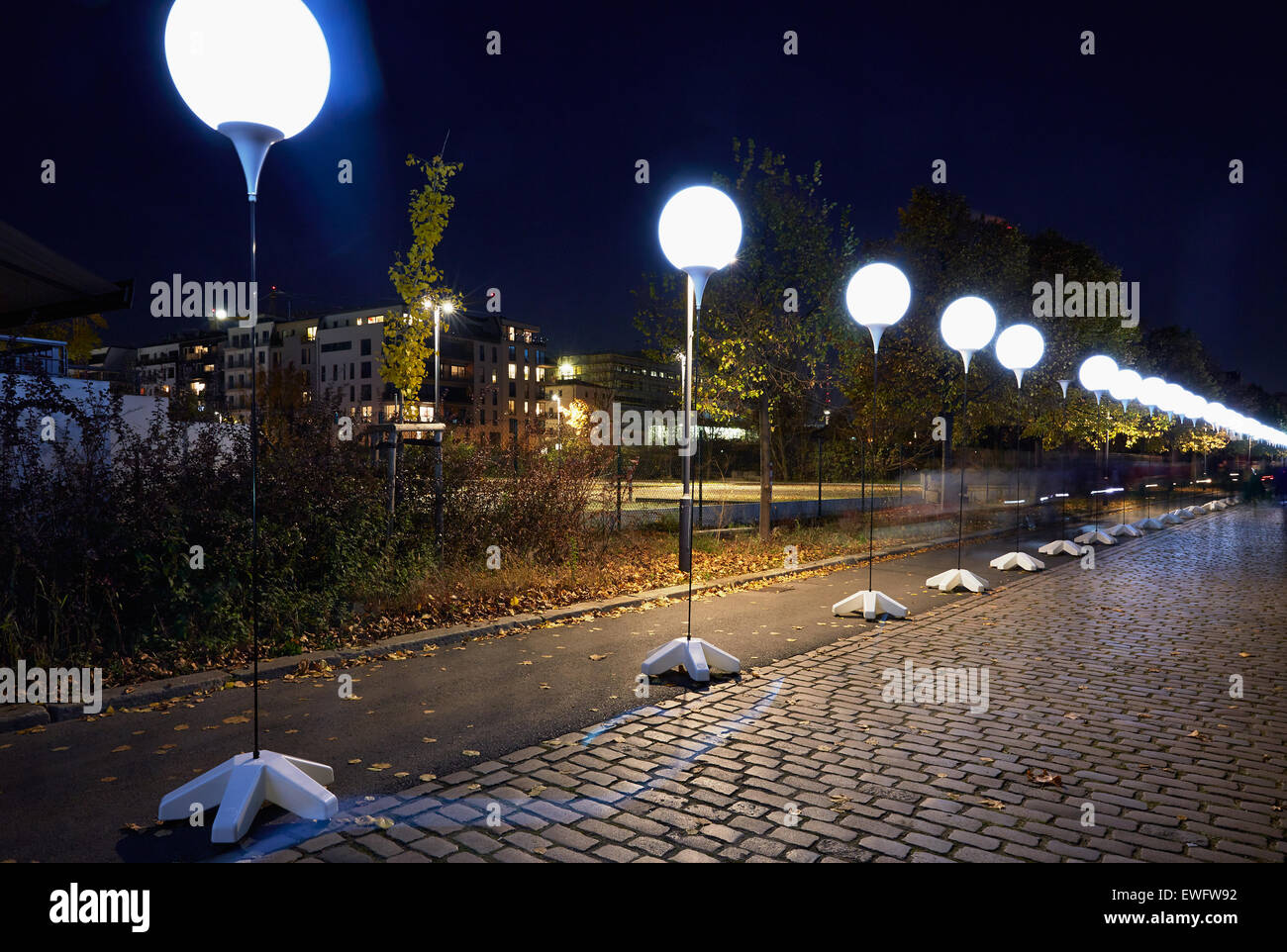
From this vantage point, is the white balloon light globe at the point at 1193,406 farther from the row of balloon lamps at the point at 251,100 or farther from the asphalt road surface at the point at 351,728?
the row of balloon lamps at the point at 251,100

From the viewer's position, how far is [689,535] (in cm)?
809

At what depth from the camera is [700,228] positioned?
7.12m

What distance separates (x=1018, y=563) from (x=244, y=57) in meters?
14.1

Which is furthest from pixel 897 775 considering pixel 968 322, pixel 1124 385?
pixel 1124 385

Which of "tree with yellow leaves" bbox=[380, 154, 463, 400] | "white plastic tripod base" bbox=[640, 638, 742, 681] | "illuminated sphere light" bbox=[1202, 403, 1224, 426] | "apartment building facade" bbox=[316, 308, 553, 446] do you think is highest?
"apartment building facade" bbox=[316, 308, 553, 446]

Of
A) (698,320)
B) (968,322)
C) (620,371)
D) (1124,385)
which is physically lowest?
(1124,385)

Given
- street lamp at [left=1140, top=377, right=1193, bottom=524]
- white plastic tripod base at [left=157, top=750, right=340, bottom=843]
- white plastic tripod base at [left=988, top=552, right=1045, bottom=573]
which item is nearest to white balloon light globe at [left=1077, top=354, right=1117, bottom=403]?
street lamp at [left=1140, top=377, right=1193, bottom=524]

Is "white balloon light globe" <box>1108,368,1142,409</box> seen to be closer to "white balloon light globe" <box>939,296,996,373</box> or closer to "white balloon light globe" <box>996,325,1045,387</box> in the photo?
"white balloon light globe" <box>996,325,1045,387</box>

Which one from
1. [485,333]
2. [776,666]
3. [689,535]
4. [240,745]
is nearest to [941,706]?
[776,666]

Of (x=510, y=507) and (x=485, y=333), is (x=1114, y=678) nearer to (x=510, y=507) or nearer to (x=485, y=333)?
(x=510, y=507)

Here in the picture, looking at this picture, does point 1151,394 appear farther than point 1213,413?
No

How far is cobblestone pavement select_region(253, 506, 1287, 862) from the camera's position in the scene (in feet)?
12.6

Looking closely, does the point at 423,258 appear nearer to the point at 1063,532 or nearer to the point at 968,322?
the point at 968,322

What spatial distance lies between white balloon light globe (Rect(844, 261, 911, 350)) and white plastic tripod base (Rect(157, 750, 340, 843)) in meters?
7.46
